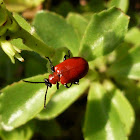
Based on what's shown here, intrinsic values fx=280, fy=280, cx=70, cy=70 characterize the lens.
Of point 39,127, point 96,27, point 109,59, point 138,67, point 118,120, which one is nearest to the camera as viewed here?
point 96,27

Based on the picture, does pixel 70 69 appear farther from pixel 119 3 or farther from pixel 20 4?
pixel 20 4

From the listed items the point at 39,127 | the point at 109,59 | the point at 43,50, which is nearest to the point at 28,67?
the point at 39,127

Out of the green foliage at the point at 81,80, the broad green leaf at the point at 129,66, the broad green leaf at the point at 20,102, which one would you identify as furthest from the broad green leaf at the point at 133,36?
the broad green leaf at the point at 20,102

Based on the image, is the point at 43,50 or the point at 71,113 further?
the point at 71,113

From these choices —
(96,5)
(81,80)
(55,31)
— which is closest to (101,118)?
(81,80)

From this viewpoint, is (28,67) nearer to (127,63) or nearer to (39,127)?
(39,127)

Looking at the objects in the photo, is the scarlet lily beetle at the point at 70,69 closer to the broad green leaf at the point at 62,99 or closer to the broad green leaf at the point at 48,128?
the broad green leaf at the point at 62,99
